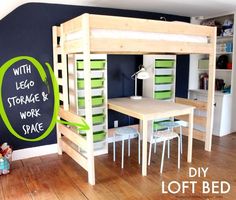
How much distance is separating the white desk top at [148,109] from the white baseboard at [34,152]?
1070 millimetres

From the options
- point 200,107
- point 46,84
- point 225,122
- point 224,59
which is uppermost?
point 224,59

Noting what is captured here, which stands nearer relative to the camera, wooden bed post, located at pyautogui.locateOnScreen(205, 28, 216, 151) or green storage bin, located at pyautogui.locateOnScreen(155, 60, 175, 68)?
wooden bed post, located at pyautogui.locateOnScreen(205, 28, 216, 151)

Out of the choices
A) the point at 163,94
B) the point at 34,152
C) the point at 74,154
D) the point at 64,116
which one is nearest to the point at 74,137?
the point at 74,154

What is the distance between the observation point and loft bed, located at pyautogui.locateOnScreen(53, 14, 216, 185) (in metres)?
2.44

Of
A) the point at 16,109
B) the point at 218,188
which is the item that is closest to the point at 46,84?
the point at 16,109

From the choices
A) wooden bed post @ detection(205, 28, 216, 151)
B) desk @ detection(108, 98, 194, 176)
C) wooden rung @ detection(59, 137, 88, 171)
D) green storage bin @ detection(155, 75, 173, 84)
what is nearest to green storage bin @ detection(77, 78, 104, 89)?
desk @ detection(108, 98, 194, 176)

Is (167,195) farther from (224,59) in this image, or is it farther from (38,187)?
(224,59)

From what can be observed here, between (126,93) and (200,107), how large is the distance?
122cm

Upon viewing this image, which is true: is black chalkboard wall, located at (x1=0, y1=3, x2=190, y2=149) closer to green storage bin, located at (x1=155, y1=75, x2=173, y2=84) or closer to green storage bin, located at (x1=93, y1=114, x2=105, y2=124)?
green storage bin, located at (x1=93, y1=114, x2=105, y2=124)

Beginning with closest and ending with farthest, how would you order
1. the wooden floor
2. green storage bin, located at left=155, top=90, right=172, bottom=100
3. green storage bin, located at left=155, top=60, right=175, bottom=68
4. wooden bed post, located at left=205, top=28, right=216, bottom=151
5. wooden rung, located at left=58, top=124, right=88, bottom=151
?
the wooden floor, wooden rung, located at left=58, top=124, right=88, bottom=151, wooden bed post, located at left=205, top=28, right=216, bottom=151, green storage bin, located at left=155, top=60, right=175, bottom=68, green storage bin, located at left=155, top=90, right=172, bottom=100

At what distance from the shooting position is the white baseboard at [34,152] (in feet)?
11.0

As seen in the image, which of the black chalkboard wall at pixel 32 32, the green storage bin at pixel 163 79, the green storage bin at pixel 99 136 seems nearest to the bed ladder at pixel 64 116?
the black chalkboard wall at pixel 32 32

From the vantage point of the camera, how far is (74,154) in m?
2.99

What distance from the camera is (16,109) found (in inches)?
130
